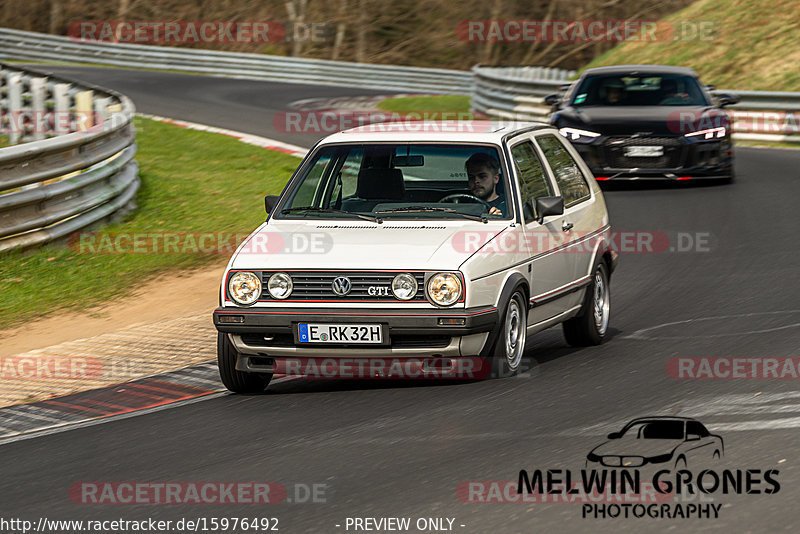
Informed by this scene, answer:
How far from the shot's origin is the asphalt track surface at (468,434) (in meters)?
5.48

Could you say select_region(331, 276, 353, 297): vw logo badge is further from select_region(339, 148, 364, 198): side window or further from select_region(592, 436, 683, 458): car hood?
select_region(592, 436, 683, 458): car hood

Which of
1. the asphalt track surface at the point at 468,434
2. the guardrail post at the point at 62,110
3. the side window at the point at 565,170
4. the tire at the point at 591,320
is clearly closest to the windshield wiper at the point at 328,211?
the asphalt track surface at the point at 468,434

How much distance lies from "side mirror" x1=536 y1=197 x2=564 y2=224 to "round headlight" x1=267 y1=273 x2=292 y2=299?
1797 mm

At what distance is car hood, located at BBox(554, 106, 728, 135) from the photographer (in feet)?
55.8

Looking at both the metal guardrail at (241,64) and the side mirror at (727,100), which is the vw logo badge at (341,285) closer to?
the side mirror at (727,100)

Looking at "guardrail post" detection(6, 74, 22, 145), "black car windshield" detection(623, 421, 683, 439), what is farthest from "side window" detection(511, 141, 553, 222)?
"guardrail post" detection(6, 74, 22, 145)

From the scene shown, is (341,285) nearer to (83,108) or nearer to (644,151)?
(644,151)

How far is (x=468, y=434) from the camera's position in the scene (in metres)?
6.69

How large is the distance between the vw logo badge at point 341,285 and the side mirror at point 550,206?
154 cm

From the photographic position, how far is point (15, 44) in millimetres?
43875

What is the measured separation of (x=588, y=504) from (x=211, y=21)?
201ft

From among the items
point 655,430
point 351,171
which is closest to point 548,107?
point 351,171

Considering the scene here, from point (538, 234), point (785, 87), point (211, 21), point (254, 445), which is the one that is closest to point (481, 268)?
point (538, 234)

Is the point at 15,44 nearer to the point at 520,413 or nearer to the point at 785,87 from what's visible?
the point at 785,87
